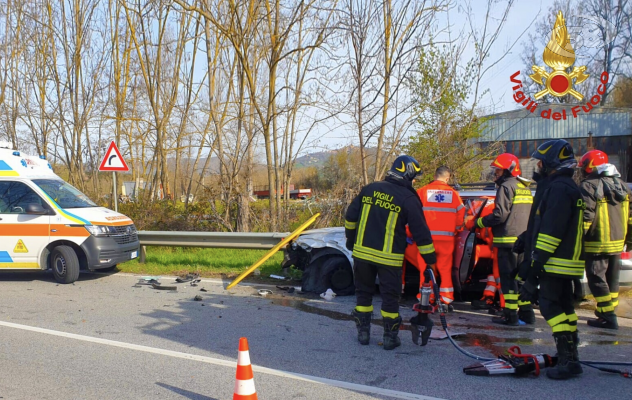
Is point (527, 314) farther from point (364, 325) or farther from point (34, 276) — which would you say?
point (34, 276)

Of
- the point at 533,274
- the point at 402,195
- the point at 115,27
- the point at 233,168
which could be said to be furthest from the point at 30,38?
the point at 533,274

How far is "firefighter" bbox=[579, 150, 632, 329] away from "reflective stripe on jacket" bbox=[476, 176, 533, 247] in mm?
641

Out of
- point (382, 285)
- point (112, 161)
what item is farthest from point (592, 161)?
point (112, 161)

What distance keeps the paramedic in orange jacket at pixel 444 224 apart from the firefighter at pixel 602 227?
1.39 metres

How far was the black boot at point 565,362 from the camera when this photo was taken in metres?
4.38

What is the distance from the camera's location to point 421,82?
1206 cm

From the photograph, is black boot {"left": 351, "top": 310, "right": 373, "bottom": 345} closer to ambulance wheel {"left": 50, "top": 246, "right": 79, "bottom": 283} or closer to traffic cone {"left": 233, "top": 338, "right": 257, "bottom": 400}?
traffic cone {"left": 233, "top": 338, "right": 257, "bottom": 400}

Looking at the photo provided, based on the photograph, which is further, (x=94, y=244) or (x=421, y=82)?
(x=421, y=82)

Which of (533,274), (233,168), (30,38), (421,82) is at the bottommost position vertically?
(533,274)

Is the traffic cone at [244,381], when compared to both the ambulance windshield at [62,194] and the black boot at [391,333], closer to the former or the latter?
the black boot at [391,333]

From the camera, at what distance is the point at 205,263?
413 inches

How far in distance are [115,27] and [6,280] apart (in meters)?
11.1

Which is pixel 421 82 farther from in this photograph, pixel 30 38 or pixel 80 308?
pixel 30 38

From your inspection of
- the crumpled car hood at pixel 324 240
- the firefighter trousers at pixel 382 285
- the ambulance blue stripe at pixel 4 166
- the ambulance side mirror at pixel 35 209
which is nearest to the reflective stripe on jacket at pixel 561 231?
the firefighter trousers at pixel 382 285
